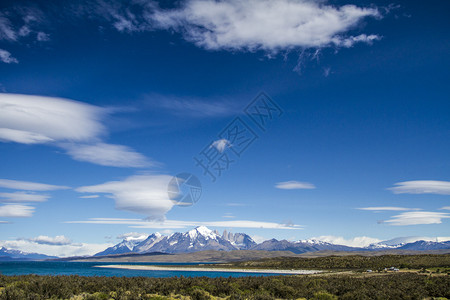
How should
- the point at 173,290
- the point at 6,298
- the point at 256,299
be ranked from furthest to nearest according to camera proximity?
the point at 173,290
the point at 256,299
the point at 6,298

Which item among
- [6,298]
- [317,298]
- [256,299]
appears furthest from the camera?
[317,298]

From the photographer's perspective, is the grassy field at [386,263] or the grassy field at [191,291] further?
the grassy field at [386,263]

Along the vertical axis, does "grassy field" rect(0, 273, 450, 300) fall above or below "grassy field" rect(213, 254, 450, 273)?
above

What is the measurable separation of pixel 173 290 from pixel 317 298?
467 inches

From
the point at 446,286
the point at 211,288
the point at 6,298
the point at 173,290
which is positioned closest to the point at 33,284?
the point at 6,298

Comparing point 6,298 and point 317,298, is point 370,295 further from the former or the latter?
point 6,298

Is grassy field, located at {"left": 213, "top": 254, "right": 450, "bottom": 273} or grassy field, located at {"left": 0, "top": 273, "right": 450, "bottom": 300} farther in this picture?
grassy field, located at {"left": 213, "top": 254, "right": 450, "bottom": 273}

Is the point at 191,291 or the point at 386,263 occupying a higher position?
the point at 191,291

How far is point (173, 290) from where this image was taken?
28.0 meters

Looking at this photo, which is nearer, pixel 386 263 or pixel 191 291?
pixel 191 291

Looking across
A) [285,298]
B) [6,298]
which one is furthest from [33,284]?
[285,298]

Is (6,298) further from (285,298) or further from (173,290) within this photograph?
(285,298)

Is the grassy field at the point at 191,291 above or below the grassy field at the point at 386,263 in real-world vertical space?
above

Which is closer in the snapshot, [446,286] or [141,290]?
[141,290]
